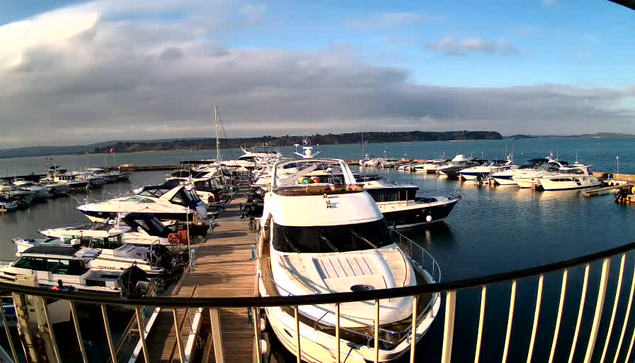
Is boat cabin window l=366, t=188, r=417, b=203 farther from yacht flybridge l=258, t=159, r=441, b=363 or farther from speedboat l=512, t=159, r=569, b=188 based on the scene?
speedboat l=512, t=159, r=569, b=188

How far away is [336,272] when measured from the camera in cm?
760

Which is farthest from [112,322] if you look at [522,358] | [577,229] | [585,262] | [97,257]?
[577,229]

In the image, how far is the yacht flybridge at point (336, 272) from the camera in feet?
20.7

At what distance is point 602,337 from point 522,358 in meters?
2.49

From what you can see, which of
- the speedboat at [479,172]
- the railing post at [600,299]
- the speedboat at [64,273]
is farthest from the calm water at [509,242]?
the speedboat at [64,273]

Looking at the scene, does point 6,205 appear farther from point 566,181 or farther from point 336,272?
point 566,181

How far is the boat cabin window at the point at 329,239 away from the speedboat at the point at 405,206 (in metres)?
16.2

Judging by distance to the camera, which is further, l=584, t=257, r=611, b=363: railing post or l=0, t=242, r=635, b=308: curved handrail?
l=584, t=257, r=611, b=363: railing post

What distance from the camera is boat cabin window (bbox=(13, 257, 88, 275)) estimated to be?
13031 millimetres

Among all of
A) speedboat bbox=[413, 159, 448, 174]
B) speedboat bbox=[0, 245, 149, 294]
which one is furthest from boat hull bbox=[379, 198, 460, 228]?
speedboat bbox=[413, 159, 448, 174]

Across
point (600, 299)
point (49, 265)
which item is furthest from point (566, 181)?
point (49, 265)

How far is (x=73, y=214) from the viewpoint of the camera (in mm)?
35656

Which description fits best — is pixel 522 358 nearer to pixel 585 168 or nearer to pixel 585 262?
pixel 585 262

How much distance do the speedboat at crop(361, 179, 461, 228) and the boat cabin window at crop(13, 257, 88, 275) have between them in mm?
17250
